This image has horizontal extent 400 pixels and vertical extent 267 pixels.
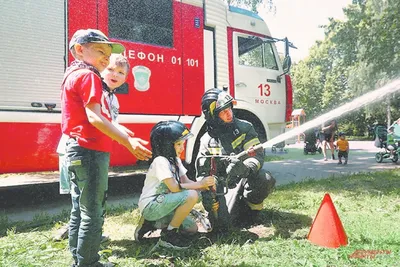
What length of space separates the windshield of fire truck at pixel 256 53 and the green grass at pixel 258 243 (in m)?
2.83

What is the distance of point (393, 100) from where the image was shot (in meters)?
29.8

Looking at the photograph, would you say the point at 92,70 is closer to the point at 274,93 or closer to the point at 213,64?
the point at 213,64

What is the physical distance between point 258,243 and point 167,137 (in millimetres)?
1149

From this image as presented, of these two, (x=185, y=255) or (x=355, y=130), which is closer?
(x=185, y=255)

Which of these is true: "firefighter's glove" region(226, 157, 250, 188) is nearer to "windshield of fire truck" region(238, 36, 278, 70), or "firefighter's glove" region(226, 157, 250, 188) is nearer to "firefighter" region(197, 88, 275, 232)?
"firefighter" region(197, 88, 275, 232)

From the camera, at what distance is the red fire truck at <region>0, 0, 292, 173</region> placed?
3.94 meters

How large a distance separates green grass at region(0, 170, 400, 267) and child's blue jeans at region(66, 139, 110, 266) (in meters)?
0.41

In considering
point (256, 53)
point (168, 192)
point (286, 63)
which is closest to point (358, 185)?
point (286, 63)

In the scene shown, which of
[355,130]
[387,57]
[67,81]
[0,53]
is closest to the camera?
[67,81]

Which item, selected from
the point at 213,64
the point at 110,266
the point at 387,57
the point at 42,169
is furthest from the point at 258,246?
the point at 387,57

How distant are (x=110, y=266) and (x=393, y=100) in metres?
33.4

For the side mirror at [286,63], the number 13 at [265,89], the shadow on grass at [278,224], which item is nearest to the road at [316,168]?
the number 13 at [265,89]

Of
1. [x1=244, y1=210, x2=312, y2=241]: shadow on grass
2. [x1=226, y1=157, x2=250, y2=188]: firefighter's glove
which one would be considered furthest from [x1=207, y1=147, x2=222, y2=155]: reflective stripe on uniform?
[x1=244, y1=210, x2=312, y2=241]: shadow on grass

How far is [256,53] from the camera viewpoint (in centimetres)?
607
